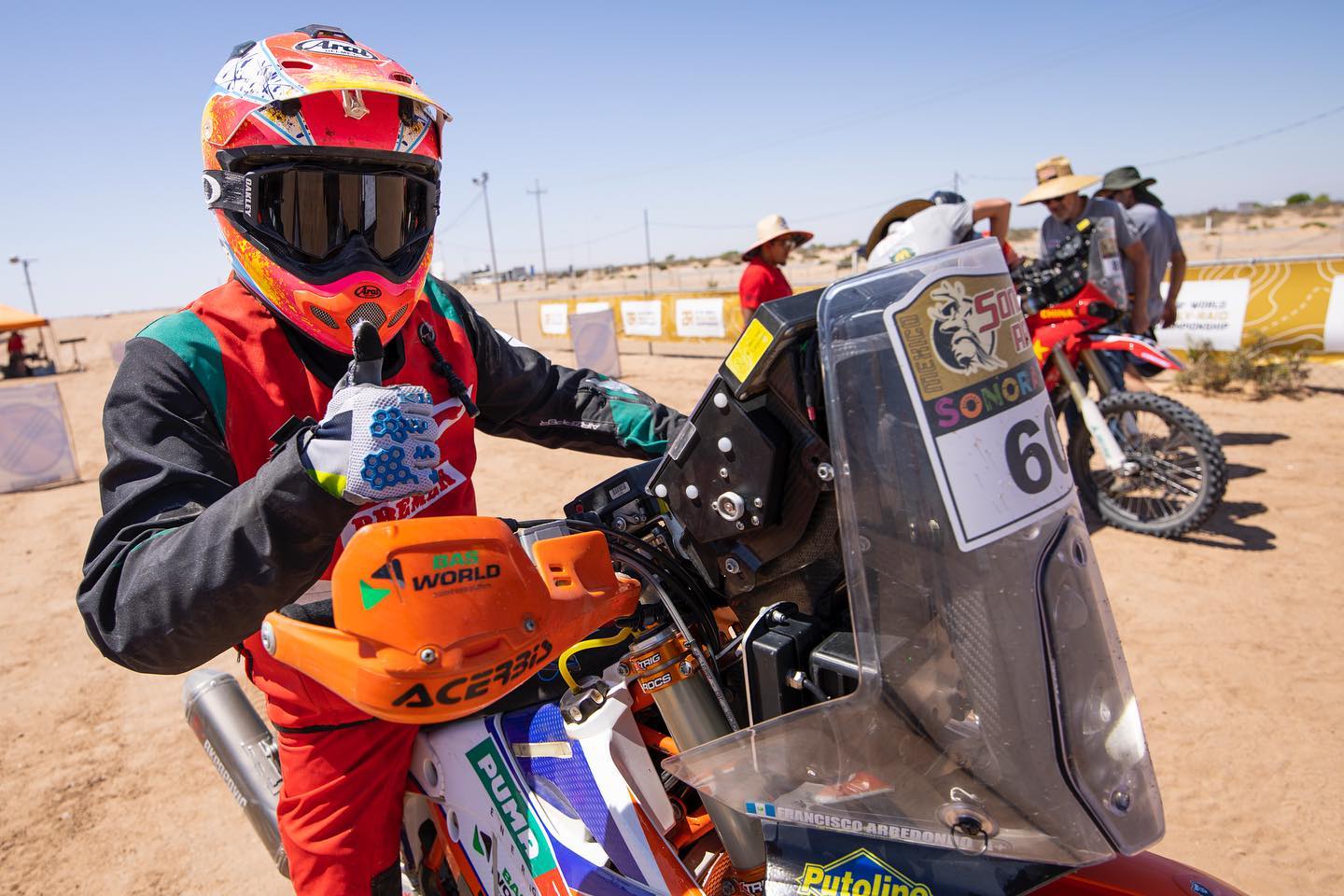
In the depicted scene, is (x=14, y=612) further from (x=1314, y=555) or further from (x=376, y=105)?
(x=1314, y=555)

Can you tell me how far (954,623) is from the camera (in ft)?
3.62

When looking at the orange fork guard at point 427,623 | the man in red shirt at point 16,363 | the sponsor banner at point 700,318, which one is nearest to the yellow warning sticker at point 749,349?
the orange fork guard at point 427,623

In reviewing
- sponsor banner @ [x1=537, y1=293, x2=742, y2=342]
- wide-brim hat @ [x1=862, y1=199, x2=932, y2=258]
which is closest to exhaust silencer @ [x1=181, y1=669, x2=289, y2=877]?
wide-brim hat @ [x1=862, y1=199, x2=932, y2=258]

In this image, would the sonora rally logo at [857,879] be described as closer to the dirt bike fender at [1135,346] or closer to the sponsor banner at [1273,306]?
the dirt bike fender at [1135,346]

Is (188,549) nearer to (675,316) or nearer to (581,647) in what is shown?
(581,647)

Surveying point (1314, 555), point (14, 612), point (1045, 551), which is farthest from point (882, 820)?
point (14, 612)

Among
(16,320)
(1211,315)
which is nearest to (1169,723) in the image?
(1211,315)

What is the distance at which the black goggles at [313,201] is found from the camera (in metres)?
1.65

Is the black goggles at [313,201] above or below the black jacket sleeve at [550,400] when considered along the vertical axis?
above

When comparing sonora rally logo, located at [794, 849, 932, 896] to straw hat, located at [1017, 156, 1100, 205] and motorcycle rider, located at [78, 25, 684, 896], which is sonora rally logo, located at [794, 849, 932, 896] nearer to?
motorcycle rider, located at [78, 25, 684, 896]

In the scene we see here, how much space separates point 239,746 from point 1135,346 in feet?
18.3

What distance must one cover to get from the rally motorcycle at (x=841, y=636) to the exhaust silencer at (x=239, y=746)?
1535 millimetres

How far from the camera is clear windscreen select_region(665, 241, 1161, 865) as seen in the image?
3.57 ft

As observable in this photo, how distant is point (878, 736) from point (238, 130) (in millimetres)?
1710
